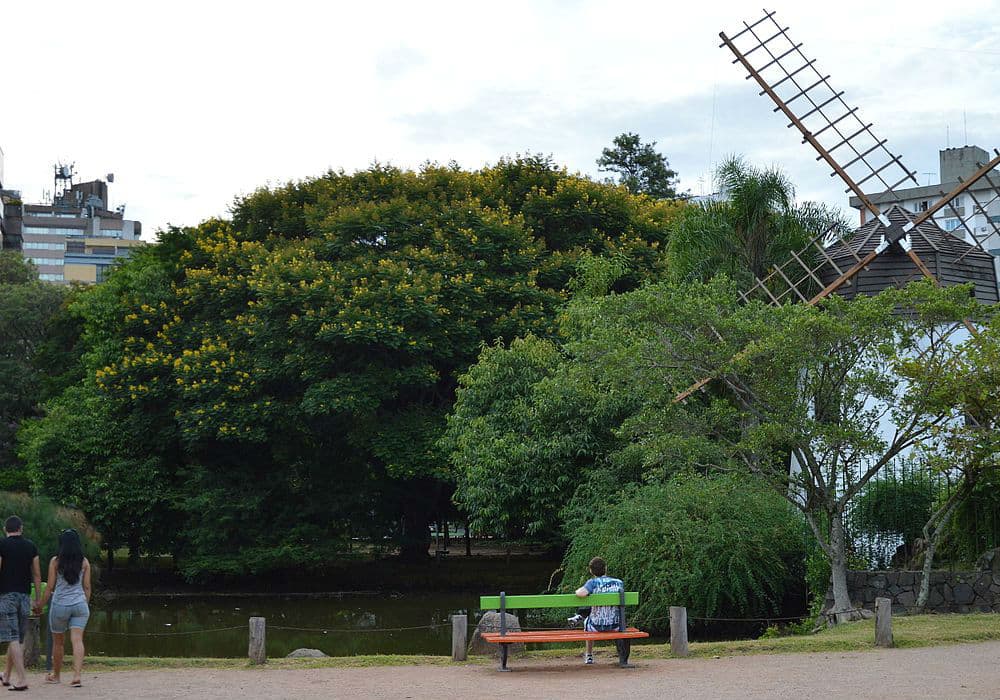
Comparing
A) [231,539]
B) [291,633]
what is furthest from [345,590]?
[291,633]

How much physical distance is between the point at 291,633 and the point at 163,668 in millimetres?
11969

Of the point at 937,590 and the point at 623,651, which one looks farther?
the point at 937,590

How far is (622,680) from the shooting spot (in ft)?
39.5

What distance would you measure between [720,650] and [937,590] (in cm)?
537

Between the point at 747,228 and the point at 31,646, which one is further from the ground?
the point at 747,228

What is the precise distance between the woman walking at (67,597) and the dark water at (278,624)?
22.8 feet

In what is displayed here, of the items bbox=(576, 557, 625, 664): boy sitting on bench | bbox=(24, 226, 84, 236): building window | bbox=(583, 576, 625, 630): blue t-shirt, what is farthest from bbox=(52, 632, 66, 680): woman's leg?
bbox=(24, 226, 84, 236): building window

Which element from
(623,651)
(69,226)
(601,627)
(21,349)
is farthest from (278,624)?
(69,226)

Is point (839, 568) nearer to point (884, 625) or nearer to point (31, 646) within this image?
point (884, 625)

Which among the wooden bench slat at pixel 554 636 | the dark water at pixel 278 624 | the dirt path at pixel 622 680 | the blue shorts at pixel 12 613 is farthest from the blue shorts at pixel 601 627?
Result: the blue shorts at pixel 12 613

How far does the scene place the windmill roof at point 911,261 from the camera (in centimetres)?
2534

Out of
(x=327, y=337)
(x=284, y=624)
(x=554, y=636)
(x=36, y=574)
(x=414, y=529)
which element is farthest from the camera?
(x=414, y=529)

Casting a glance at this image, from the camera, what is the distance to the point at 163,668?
542 inches

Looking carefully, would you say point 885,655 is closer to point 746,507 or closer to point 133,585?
point 746,507
